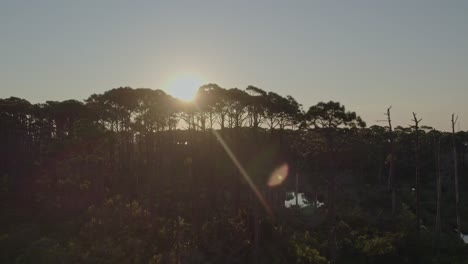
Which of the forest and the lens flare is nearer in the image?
the forest

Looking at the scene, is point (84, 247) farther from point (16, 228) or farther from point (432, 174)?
point (432, 174)

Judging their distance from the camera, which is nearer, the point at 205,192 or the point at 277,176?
the point at 205,192

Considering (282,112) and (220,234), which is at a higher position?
(282,112)

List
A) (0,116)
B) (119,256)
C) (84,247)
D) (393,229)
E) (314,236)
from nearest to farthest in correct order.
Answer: (119,256) < (84,247) < (314,236) < (393,229) < (0,116)

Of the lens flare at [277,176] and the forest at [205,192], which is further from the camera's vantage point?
the lens flare at [277,176]

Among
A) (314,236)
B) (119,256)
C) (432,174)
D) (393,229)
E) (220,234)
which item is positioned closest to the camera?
(119,256)

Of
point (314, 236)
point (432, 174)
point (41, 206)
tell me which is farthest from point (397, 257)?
point (432, 174)

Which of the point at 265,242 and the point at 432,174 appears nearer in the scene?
the point at 265,242
